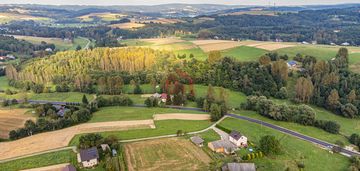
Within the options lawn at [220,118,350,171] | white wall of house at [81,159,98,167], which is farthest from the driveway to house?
white wall of house at [81,159,98,167]

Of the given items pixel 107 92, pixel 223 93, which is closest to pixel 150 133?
pixel 223 93

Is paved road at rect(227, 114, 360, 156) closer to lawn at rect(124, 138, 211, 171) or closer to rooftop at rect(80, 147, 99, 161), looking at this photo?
lawn at rect(124, 138, 211, 171)

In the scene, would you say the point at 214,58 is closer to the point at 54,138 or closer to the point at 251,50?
the point at 251,50

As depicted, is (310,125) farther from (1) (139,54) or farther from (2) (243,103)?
(1) (139,54)

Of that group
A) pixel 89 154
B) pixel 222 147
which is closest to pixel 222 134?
pixel 222 147

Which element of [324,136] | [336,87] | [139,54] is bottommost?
[324,136]

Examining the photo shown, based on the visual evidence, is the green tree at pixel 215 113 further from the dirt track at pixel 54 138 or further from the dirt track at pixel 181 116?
the dirt track at pixel 54 138

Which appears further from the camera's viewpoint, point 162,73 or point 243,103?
point 162,73

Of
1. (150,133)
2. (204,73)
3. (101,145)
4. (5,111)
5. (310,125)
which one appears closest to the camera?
(101,145)
